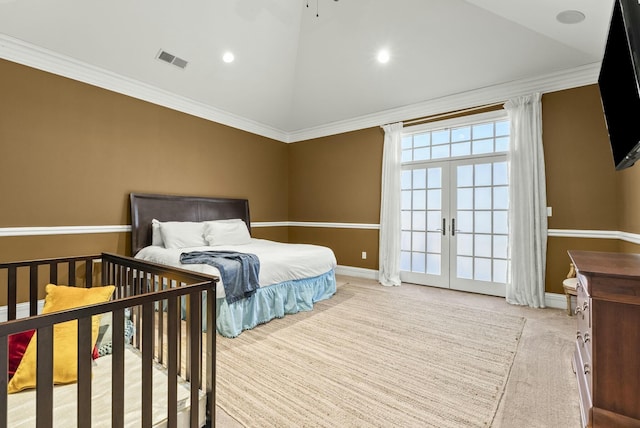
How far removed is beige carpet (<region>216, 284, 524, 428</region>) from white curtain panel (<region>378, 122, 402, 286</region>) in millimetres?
1305

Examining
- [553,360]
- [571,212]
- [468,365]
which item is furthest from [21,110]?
[571,212]

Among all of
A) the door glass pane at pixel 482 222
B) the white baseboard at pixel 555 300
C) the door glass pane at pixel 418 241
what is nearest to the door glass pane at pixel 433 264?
the door glass pane at pixel 418 241

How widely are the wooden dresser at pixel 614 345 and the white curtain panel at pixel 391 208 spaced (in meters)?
3.27

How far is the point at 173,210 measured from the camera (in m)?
4.34

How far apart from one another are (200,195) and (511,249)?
4408 mm

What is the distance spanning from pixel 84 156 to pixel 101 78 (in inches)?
37.9

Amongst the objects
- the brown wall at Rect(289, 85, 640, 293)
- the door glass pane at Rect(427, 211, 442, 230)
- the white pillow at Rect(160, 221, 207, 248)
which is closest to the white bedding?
the white pillow at Rect(160, 221, 207, 248)

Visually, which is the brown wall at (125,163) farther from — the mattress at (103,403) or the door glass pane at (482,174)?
the mattress at (103,403)

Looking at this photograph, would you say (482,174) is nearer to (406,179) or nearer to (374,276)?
(406,179)

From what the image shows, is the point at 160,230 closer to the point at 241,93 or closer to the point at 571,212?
the point at 241,93

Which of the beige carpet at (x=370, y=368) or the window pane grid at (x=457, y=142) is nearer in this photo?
the beige carpet at (x=370, y=368)

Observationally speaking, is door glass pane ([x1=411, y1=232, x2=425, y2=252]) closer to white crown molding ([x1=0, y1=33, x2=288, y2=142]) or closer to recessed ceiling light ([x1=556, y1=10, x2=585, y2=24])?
recessed ceiling light ([x1=556, y1=10, x2=585, y2=24])

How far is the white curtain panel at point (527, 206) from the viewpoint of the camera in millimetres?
3691

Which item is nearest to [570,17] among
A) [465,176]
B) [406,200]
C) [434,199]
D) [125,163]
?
[465,176]
